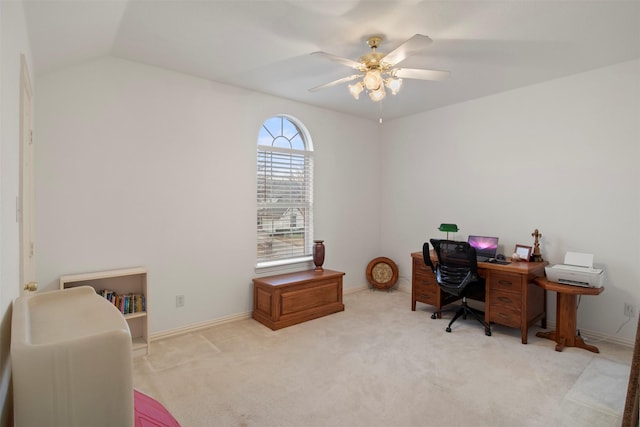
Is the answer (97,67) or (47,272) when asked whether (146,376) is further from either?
(97,67)

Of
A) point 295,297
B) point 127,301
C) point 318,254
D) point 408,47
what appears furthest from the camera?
point 318,254

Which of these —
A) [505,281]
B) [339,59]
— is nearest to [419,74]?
[339,59]

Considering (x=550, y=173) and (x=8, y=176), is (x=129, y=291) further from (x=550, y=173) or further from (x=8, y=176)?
(x=550, y=173)

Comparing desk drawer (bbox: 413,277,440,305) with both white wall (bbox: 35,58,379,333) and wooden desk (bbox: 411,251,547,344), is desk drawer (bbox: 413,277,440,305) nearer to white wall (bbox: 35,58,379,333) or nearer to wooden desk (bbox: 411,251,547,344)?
wooden desk (bbox: 411,251,547,344)

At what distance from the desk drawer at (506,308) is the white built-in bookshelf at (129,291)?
347 cm

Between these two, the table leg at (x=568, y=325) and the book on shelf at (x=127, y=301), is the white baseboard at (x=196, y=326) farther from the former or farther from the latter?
the table leg at (x=568, y=325)

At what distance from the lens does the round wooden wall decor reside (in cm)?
511

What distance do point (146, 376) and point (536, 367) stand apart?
320 centimetres

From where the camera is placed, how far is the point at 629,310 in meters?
3.19

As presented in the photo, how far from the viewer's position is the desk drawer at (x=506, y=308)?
334 cm

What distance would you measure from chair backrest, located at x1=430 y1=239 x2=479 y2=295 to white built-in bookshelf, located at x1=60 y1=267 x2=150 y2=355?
118 inches

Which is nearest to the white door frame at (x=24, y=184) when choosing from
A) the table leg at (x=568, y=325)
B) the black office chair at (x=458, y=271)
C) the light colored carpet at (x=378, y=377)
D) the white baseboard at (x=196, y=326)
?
the light colored carpet at (x=378, y=377)

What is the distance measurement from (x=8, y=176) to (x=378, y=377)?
101 inches

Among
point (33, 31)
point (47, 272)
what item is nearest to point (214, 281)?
point (47, 272)
